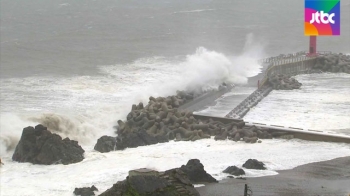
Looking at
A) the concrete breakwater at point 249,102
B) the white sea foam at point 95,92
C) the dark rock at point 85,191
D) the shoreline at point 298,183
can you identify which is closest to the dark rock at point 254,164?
the shoreline at point 298,183

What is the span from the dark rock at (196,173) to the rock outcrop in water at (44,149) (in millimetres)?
4115

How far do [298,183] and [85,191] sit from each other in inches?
183

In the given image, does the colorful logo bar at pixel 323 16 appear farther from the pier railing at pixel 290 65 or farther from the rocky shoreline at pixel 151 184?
the rocky shoreline at pixel 151 184

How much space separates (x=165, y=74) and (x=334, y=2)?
10.2 meters

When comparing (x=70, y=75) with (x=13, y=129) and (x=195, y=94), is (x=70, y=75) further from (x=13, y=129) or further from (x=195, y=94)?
(x=13, y=129)

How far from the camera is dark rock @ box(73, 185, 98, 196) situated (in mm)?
13211

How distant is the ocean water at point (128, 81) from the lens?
16219mm

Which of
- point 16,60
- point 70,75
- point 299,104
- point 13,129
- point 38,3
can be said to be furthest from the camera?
point 38,3

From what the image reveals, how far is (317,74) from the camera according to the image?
35.4 metres

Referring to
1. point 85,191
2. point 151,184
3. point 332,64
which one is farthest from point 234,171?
point 332,64

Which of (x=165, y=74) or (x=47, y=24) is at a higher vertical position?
(x=47, y=24)

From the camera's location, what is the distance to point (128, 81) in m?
32.4

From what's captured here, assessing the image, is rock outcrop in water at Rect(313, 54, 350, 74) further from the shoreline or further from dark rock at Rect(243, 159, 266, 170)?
dark rock at Rect(243, 159, 266, 170)

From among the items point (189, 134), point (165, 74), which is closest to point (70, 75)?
point (165, 74)
